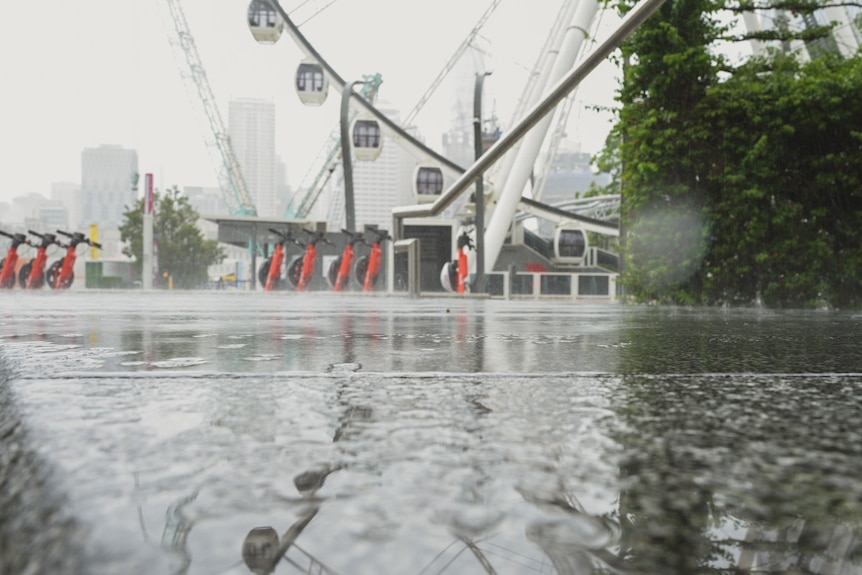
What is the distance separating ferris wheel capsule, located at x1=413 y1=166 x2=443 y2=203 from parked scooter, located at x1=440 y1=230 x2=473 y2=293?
1650 cm

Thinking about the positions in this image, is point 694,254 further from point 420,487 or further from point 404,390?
point 420,487

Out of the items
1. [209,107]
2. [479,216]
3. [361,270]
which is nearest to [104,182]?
[209,107]

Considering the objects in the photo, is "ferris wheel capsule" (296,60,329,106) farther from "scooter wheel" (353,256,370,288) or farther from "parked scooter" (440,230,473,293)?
"parked scooter" (440,230,473,293)

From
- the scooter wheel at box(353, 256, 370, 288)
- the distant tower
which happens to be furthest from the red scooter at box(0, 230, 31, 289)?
the distant tower

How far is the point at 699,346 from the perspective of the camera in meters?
2.42

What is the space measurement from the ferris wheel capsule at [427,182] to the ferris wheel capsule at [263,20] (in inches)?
353

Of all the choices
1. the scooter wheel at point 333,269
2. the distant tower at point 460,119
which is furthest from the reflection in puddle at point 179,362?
the distant tower at point 460,119

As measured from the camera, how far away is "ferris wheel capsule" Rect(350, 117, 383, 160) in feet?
126

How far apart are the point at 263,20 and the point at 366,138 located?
6.81m

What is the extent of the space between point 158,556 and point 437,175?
40138 mm

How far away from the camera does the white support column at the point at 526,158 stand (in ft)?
98.8

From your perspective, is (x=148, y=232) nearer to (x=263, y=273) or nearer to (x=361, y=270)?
(x=263, y=273)

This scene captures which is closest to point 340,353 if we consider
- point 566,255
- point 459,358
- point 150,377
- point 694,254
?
point 459,358

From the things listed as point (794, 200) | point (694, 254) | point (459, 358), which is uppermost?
point (794, 200)
